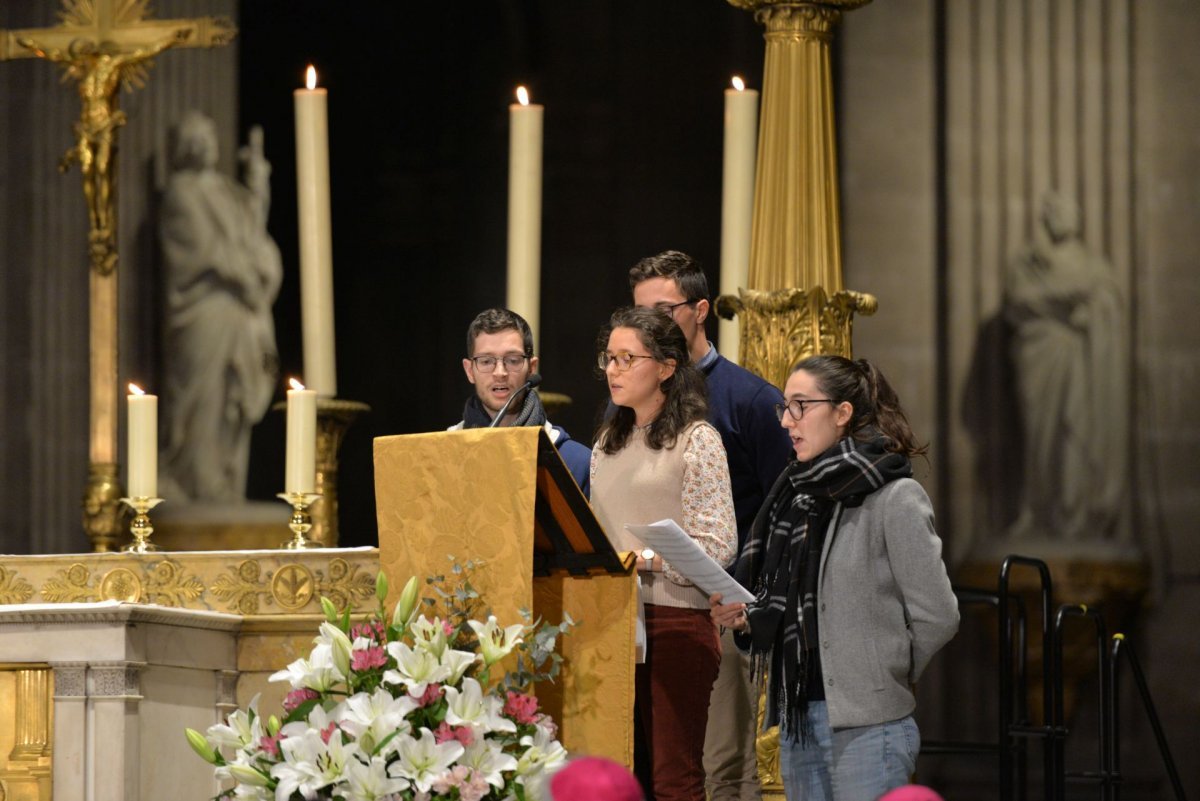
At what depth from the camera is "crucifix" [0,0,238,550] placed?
6418 millimetres

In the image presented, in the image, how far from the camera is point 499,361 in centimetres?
439

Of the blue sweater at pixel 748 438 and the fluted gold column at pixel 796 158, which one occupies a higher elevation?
the fluted gold column at pixel 796 158

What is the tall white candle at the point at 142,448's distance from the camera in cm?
508

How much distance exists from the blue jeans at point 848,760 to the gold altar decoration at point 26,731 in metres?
1.61

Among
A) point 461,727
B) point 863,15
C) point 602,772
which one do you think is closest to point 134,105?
point 863,15

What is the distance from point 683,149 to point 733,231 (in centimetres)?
178

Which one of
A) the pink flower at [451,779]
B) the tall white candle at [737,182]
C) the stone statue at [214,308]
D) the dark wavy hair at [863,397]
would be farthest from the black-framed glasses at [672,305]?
the stone statue at [214,308]

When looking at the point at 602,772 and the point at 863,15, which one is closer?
the point at 602,772

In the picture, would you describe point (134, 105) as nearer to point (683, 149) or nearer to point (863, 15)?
point (683, 149)

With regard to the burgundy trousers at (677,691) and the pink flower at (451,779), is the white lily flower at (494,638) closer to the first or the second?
the pink flower at (451,779)

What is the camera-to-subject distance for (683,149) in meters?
7.03

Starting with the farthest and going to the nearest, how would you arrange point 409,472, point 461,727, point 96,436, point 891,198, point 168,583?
point 891,198 → point 96,436 → point 168,583 → point 409,472 → point 461,727

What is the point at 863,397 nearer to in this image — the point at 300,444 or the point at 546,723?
the point at 546,723

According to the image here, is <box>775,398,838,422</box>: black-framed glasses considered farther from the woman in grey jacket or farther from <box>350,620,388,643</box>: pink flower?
<box>350,620,388,643</box>: pink flower
